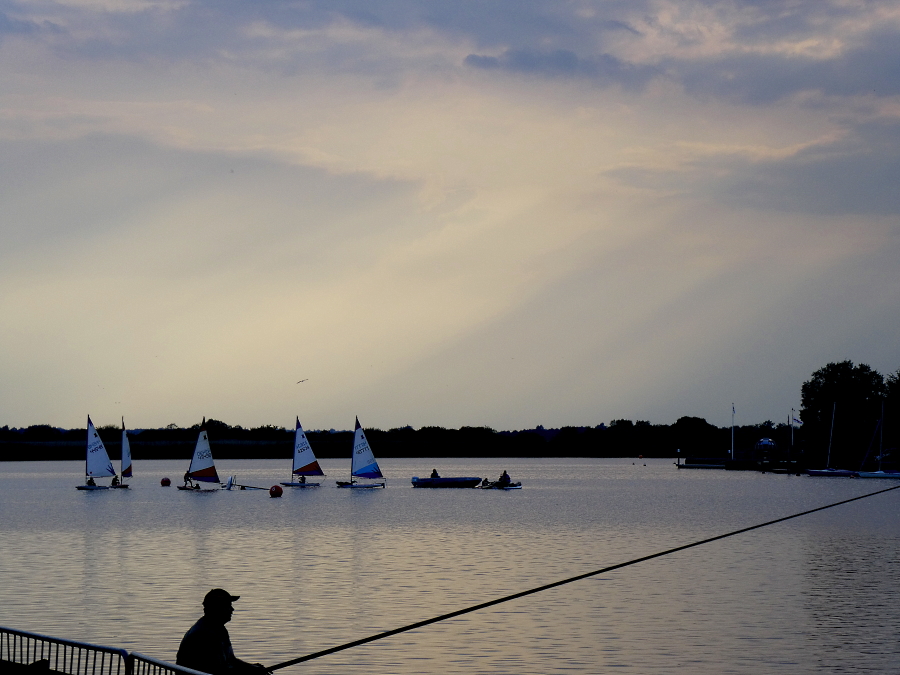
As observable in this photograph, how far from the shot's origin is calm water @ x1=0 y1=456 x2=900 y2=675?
26.9 m

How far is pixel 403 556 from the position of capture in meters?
53.8

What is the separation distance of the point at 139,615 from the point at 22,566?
1867 cm

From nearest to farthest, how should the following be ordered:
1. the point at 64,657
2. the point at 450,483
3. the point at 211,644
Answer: the point at 64,657 → the point at 211,644 → the point at 450,483

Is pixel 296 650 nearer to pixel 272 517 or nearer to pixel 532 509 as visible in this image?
pixel 272 517

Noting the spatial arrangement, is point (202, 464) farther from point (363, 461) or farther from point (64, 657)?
point (64, 657)

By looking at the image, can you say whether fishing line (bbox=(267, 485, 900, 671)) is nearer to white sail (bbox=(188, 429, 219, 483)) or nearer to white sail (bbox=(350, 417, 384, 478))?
white sail (bbox=(350, 417, 384, 478))

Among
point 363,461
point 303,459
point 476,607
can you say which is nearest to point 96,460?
point 303,459

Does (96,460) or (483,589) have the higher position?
(96,460)

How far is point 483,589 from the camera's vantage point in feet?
130

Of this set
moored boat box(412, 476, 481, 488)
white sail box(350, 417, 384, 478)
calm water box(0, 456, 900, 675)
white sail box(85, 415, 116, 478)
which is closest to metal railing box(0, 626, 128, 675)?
calm water box(0, 456, 900, 675)

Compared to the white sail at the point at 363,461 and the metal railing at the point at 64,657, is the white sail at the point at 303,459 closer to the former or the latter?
the white sail at the point at 363,461

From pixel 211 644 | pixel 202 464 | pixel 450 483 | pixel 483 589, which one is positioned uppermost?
pixel 211 644

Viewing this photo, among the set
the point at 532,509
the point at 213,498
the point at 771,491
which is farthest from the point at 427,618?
the point at 771,491

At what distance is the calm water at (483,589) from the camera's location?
88.4ft
